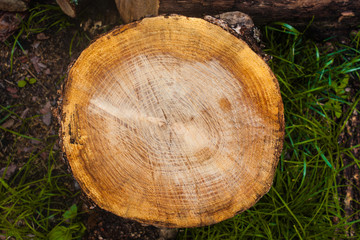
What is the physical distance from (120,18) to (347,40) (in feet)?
6.00

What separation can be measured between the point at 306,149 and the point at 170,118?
50.8 inches

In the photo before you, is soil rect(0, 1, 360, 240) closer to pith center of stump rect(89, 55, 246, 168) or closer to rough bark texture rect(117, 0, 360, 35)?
rough bark texture rect(117, 0, 360, 35)

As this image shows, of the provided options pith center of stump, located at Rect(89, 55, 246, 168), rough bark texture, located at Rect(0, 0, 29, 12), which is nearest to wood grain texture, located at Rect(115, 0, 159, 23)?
pith center of stump, located at Rect(89, 55, 246, 168)

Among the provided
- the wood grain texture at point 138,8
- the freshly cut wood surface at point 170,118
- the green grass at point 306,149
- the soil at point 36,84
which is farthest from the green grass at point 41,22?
the green grass at point 306,149

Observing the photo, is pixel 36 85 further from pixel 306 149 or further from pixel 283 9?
pixel 306 149

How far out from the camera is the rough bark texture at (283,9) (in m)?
1.71

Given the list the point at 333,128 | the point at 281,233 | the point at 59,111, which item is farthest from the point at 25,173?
the point at 333,128

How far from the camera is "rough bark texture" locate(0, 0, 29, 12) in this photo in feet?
6.63

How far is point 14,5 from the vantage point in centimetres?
207

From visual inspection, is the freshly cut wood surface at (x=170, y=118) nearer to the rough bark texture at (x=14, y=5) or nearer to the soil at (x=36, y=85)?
the soil at (x=36, y=85)

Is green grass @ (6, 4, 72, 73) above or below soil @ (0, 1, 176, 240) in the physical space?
above

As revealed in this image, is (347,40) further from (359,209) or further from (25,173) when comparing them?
(25,173)

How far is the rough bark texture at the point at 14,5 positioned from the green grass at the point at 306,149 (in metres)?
1.91

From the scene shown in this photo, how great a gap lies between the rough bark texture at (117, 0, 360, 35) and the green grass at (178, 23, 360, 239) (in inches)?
4.7
